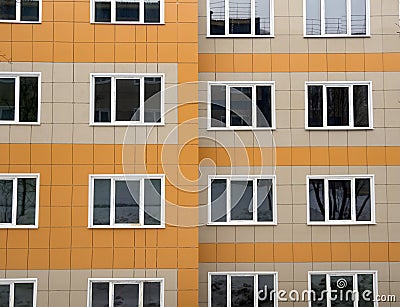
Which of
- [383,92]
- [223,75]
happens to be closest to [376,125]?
[383,92]

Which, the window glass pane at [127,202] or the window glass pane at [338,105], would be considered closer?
the window glass pane at [127,202]

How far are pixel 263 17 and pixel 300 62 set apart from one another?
4.28 ft

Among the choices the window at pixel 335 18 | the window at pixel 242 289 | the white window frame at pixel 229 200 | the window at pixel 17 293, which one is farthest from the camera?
the window at pixel 335 18

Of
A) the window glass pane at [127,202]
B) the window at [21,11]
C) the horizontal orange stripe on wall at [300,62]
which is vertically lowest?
the window glass pane at [127,202]

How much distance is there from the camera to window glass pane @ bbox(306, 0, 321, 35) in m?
16.4

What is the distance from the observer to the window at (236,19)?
53.9ft

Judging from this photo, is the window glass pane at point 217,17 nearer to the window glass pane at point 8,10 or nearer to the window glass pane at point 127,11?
the window glass pane at point 127,11

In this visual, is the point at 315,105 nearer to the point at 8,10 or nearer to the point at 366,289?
the point at 366,289

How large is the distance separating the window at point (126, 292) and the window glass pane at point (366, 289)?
4.24m

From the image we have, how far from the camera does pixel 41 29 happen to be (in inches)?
599

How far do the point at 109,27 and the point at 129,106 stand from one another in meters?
1.68

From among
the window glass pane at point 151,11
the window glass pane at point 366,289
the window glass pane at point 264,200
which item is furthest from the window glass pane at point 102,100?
the window glass pane at point 366,289

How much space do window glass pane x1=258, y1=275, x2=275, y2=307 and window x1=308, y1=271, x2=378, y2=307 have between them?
31.4 inches

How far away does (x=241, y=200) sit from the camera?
15977 millimetres
